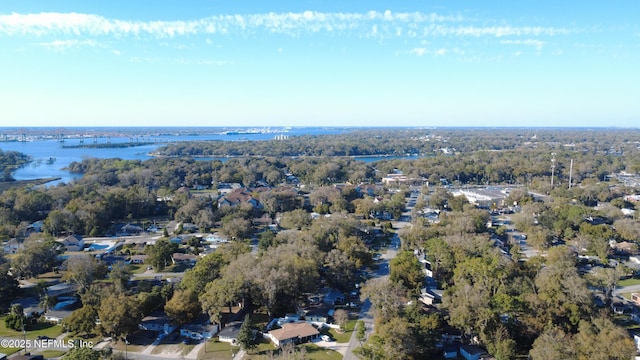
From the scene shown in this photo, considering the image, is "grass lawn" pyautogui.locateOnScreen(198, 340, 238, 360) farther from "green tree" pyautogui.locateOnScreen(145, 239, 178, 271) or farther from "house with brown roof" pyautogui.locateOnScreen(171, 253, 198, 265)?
"house with brown roof" pyautogui.locateOnScreen(171, 253, 198, 265)

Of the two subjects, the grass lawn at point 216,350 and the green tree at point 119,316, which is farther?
the green tree at point 119,316

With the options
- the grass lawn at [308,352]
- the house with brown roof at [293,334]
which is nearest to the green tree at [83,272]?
the grass lawn at [308,352]

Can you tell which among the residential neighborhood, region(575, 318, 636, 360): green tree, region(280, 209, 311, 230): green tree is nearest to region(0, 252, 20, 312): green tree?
the residential neighborhood

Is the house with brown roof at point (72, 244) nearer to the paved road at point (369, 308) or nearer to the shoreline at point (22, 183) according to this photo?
the paved road at point (369, 308)

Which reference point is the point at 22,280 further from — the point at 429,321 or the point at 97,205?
the point at 429,321

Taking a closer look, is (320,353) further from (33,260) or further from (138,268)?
(33,260)
